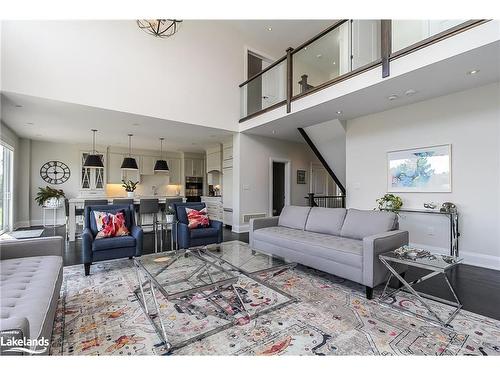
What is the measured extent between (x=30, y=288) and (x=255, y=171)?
557 cm

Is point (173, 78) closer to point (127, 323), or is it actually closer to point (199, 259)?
point (199, 259)

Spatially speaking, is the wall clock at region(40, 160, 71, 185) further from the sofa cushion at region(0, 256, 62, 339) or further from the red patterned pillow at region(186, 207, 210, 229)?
the sofa cushion at region(0, 256, 62, 339)

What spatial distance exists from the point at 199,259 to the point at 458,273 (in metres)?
3.56

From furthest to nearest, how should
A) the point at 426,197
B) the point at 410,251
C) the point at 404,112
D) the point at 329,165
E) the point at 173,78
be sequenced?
the point at 329,165, the point at 173,78, the point at 404,112, the point at 426,197, the point at 410,251

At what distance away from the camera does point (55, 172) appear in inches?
315

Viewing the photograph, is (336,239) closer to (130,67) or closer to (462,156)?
(462,156)

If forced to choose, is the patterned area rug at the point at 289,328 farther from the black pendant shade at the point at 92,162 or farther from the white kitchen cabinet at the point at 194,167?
the white kitchen cabinet at the point at 194,167

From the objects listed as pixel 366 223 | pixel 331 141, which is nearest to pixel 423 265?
pixel 366 223

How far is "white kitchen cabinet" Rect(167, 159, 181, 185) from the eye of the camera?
399 inches

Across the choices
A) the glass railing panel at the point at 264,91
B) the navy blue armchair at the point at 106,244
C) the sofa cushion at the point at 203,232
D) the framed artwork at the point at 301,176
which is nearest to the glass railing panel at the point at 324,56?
the glass railing panel at the point at 264,91

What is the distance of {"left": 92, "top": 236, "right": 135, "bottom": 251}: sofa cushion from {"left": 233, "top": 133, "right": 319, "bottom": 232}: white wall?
131 inches

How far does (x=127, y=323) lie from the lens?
211cm

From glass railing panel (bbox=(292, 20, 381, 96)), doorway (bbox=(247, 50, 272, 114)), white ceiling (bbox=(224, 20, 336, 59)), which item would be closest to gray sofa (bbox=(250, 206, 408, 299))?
glass railing panel (bbox=(292, 20, 381, 96))
